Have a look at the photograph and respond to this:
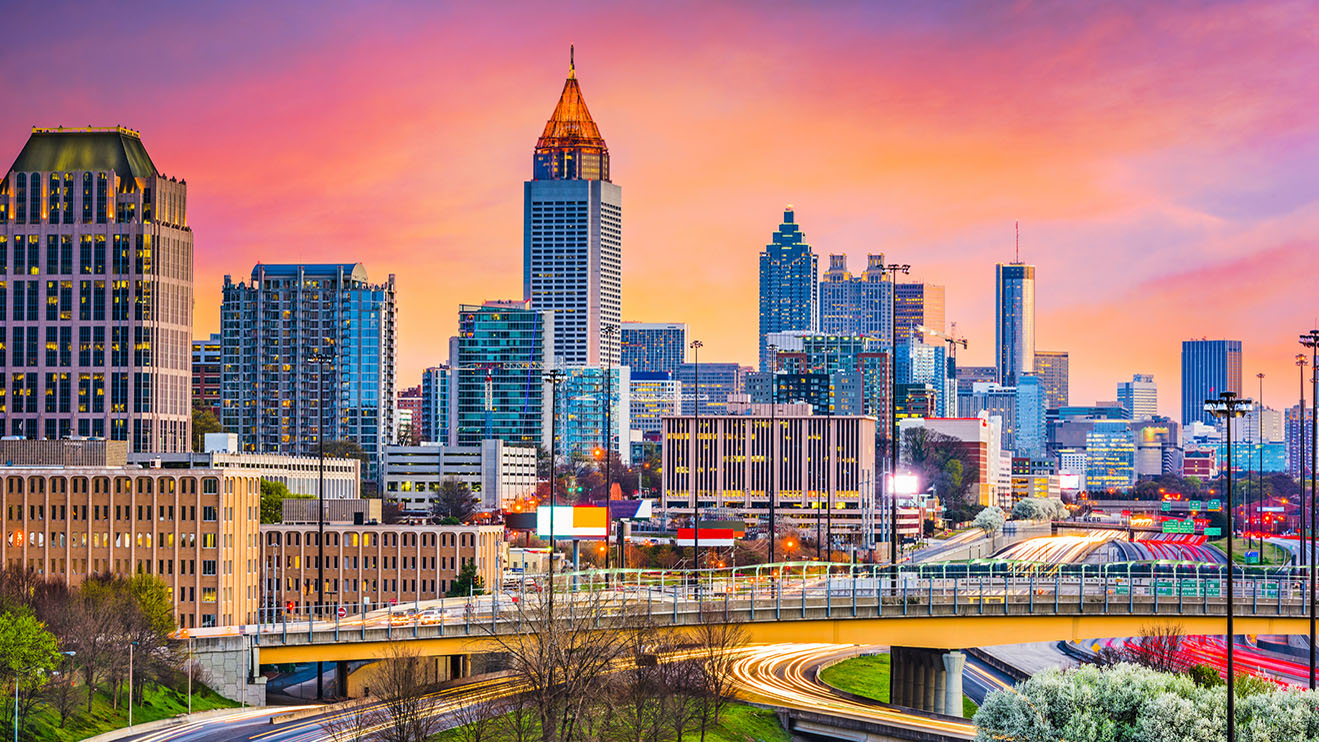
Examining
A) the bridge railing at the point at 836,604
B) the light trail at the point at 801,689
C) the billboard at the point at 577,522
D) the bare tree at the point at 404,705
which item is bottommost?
the light trail at the point at 801,689

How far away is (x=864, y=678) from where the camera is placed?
116438 mm

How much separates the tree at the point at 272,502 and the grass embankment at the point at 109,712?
84.9 meters

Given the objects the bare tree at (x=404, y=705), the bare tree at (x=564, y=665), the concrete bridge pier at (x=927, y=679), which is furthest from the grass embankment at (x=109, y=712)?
the concrete bridge pier at (x=927, y=679)

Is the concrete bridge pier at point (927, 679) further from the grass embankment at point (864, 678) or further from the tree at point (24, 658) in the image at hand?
the tree at point (24, 658)

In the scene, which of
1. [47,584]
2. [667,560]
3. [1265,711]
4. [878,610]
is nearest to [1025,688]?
[1265,711]

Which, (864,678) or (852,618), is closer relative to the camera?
(852,618)

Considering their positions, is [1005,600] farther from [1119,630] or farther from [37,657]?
[37,657]

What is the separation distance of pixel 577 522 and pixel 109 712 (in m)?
51.2

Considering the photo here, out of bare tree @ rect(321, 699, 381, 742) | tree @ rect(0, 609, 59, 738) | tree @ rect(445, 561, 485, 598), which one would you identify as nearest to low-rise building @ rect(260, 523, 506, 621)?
tree @ rect(445, 561, 485, 598)

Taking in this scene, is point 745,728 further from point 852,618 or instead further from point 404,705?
point 404,705

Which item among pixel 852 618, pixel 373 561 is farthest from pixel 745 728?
pixel 373 561

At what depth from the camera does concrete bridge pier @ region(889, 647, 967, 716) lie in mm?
88562

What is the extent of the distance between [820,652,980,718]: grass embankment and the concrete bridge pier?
1243 centimetres

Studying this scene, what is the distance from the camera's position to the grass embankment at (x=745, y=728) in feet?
267
